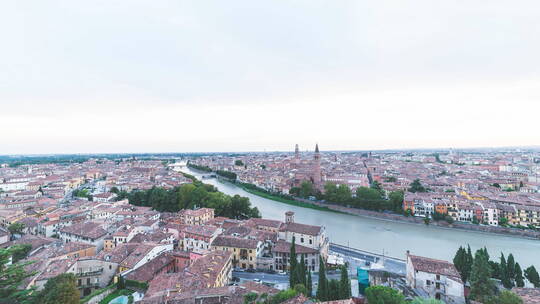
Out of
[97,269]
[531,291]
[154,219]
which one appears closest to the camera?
[531,291]

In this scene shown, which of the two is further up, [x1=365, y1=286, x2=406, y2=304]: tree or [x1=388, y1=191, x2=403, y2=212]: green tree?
[x1=365, y1=286, x2=406, y2=304]: tree

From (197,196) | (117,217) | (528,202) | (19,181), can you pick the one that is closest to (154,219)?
(117,217)

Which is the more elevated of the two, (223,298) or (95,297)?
(223,298)

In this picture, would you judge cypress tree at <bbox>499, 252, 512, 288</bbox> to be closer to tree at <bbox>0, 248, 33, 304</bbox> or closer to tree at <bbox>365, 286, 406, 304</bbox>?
tree at <bbox>365, 286, 406, 304</bbox>

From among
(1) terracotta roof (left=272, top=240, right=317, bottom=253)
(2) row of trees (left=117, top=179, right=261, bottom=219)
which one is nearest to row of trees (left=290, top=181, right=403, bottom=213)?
(2) row of trees (left=117, top=179, right=261, bottom=219)

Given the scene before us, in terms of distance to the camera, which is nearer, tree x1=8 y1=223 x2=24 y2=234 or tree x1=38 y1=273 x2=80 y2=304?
tree x1=38 y1=273 x2=80 y2=304

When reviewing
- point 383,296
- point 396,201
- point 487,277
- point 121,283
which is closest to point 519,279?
point 487,277

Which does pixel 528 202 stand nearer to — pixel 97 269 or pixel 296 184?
pixel 296 184
